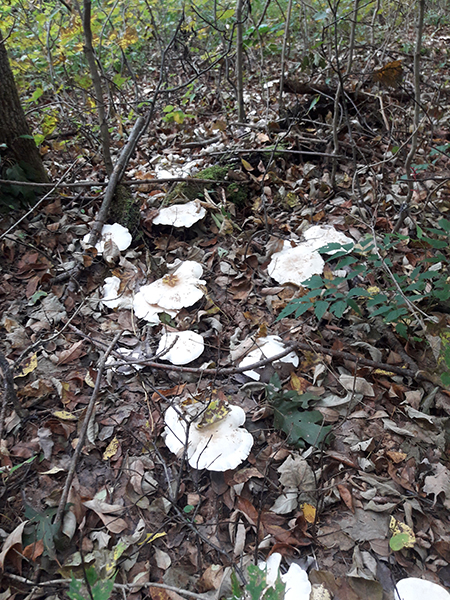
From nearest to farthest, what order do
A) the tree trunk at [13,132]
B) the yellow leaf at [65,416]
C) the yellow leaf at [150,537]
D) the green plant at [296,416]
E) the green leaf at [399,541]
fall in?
1. the green leaf at [399,541]
2. the yellow leaf at [150,537]
3. the green plant at [296,416]
4. the yellow leaf at [65,416]
5. the tree trunk at [13,132]

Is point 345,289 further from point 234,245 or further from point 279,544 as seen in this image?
point 279,544

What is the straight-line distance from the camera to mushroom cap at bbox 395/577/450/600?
1547mm

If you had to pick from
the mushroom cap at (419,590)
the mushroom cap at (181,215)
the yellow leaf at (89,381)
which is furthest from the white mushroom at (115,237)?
the mushroom cap at (419,590)

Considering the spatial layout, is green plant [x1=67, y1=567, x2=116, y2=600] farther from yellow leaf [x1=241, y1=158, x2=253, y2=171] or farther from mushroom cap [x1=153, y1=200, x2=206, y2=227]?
yellow leaf [x1=241, y1=158, x2=253, y2=171]

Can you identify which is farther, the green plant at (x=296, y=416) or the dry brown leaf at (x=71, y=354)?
the dry brown leaf at (x=71, y=354)

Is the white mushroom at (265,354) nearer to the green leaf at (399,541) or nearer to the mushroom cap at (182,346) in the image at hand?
the mushroom cap at (182,346)

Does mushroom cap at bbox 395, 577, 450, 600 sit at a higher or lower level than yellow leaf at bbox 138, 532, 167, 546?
lower

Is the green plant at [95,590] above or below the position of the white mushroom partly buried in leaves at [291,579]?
above

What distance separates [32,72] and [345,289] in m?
6.71

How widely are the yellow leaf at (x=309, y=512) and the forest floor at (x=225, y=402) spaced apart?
0.01 metres

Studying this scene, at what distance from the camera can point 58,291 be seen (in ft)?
10.2

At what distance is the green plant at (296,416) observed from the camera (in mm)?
2148

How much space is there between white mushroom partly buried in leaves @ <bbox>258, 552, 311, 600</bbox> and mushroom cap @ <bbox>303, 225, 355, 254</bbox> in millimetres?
2267

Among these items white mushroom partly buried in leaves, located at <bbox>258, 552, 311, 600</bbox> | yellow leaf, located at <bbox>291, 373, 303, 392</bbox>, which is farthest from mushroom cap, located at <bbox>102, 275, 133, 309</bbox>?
white mushroom partly buried in leaves, located at <bbox>258, 552, 311, 600</bbox>
